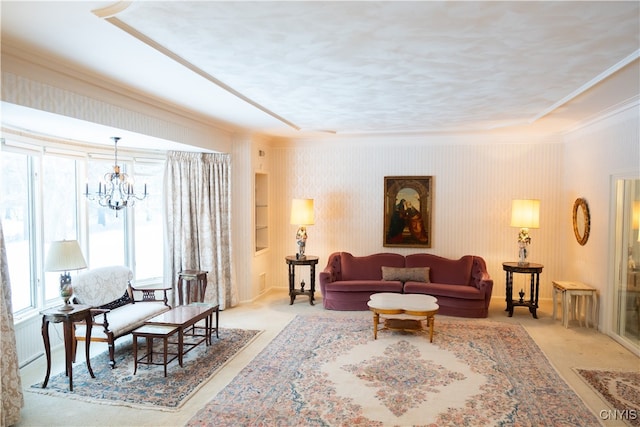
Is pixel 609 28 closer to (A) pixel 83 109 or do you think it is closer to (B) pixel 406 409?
(B) pixel 406 409

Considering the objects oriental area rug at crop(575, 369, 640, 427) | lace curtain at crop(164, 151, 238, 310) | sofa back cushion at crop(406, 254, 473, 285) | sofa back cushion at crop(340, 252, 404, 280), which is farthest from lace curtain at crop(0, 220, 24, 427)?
sofa back cushion at crop(406, 254, 473, 285)

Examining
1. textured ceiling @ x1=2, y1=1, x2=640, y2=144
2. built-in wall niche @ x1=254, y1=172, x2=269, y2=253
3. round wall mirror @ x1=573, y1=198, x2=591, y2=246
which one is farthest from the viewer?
built-in wall niche @ x1=254, y1=172, x2=269, y2=253

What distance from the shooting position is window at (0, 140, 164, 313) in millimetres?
4617

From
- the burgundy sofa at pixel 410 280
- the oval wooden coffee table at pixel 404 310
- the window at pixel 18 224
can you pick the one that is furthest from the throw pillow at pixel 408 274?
the window at pixel 18 224

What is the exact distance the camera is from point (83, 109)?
3623mm

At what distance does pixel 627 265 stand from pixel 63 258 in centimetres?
Answer: 604

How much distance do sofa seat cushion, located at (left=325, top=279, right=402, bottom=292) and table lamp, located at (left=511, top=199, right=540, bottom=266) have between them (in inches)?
73.8

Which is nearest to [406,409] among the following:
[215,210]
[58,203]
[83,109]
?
[83,109]

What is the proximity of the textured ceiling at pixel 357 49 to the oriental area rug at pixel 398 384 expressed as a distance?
274 centimetres

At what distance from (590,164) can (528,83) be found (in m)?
2.67

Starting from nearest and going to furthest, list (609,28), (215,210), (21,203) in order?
1. (609,28)
2. (21,203)
3. (215,210)

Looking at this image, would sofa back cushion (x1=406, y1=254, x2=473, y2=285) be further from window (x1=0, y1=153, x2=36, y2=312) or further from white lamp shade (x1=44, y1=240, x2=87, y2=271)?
window (x1=0, y1=153, x2=36, y2=312)

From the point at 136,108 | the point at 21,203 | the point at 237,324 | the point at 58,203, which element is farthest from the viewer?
the point at 237,324

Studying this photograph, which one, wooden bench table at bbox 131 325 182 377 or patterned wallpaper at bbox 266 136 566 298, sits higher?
patterned wallpaper at bbox 266 136 566 298
